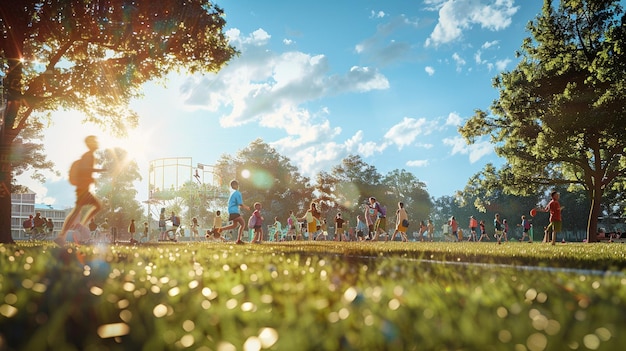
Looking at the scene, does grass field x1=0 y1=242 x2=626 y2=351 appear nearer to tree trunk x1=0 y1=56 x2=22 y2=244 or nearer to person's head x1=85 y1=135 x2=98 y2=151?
person's head x1=85 y1=135 x2=98 y2=151

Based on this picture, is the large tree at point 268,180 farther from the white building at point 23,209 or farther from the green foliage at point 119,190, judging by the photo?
the white building at point 23,209

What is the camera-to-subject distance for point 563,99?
25000 millimetres

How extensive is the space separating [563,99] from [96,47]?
23.0 metres

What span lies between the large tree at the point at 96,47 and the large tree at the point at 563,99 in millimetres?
17087

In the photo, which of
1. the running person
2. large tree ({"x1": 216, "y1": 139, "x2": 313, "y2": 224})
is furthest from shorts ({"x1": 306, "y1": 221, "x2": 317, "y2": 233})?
large tree ({"x1": 216, "y1": 139, "x2": 313, "y2": 224})

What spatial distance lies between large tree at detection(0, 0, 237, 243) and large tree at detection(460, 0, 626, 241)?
17.1m

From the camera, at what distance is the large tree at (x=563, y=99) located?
74.6 feet

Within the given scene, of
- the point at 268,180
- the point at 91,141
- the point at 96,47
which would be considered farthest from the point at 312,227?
the point at 268,180

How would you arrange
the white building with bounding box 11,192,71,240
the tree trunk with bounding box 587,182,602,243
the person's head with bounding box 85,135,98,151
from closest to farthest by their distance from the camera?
1. the person's head with bounding box 85,135,98,151
2. the tree trunk with bounding box 587,182,602,243
3. the white building with bounding box 11,192,71,240

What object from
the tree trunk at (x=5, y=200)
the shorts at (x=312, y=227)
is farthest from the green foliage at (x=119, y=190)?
the tree trunk at (x=5, y=200)

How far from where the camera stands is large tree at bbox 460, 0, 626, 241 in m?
22.8

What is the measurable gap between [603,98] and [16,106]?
968 inches

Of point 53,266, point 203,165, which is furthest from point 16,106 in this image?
point 203,165

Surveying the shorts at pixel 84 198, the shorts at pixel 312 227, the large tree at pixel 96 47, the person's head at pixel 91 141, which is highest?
the large tree at pixel 96 47
